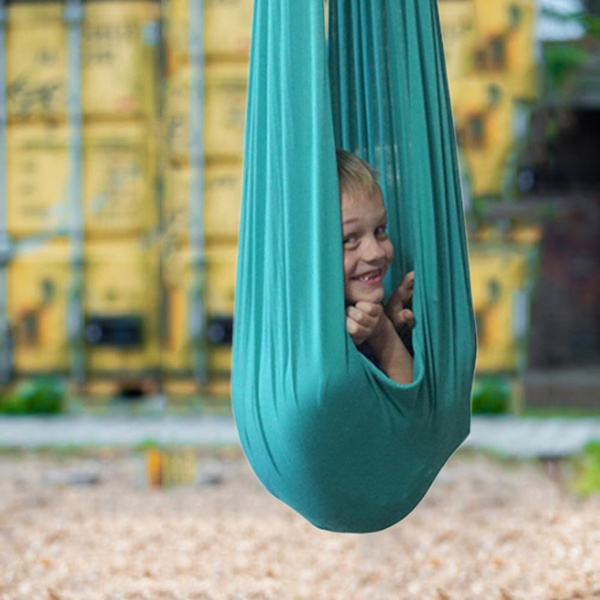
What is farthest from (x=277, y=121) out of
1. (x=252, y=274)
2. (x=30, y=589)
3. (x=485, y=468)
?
(x=485, y=468)

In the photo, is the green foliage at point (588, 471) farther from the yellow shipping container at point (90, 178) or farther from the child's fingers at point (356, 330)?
the child's fingers at point (356, 330)

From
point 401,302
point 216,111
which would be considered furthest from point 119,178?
point 401,302

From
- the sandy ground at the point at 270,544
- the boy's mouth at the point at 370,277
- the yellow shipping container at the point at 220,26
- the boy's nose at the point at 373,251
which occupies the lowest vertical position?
the sandy ground at the point at 270,544

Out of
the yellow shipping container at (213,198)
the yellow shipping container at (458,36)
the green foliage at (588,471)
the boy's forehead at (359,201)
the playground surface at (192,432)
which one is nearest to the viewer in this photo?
the boy's forehead at (359,201)

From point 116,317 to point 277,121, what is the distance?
14.6ft

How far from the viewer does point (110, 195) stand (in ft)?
20.1

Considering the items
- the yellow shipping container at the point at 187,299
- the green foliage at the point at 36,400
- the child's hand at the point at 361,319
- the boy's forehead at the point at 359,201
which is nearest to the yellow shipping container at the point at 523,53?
the yellow shipping container at the point at 187,299

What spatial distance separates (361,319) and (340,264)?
0.37 ft

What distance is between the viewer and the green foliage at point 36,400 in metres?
6.09

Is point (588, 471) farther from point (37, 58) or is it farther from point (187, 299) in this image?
point (37, 58)

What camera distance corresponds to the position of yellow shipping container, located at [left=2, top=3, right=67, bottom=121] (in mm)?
6086

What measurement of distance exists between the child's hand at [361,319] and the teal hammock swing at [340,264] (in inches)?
2.3

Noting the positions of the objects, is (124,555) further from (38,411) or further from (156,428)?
(38,411)

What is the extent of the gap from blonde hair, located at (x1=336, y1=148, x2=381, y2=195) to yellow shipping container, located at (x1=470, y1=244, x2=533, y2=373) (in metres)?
4.17
